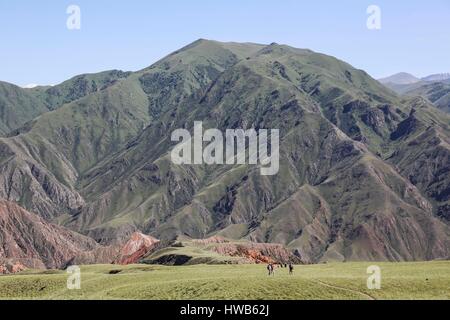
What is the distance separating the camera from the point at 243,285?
8294 cm

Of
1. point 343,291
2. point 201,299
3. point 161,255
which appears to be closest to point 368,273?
point 343,291

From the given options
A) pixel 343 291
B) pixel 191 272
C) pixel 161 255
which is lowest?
pixel 161 255

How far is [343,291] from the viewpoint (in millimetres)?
77812

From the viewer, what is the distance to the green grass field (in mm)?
77625

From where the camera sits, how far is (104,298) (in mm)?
84250

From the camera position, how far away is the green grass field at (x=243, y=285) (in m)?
77.6
